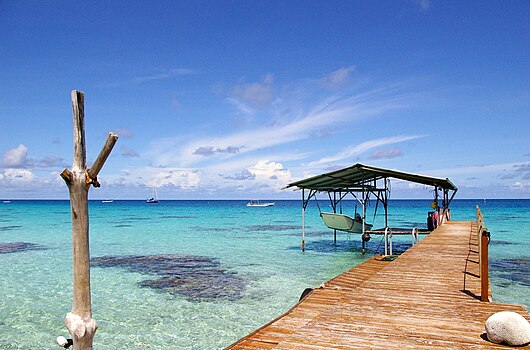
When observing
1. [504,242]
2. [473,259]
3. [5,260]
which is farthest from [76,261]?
[504,242]

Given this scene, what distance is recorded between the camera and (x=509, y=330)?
160 inches

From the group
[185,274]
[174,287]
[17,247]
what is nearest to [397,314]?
[174,287]

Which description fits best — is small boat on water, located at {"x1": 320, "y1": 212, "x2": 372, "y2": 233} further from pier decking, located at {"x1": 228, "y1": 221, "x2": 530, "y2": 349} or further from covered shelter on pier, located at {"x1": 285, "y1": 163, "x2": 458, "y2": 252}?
pier decking, located at {"x1": 228, "y1": 221, "x2": 530, "y2": 349}

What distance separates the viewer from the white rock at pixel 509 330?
4.04 m

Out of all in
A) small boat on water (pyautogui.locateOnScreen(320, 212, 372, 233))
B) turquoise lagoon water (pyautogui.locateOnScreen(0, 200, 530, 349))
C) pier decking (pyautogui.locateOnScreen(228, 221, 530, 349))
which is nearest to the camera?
pier decking (pyautogui.locateOnScreen(228, 221, 530, 349))

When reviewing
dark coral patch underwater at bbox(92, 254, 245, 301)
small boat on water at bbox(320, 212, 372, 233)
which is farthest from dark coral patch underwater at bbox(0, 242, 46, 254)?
small boat on water at bbox(320, 212, 372, 233)

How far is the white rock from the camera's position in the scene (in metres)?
4.04

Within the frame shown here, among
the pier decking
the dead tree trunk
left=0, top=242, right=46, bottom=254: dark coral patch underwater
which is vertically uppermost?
the dead tree trunk

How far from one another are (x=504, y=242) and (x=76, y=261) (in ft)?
101

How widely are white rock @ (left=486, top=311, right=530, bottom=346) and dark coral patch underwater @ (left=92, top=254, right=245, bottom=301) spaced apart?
9.07 m

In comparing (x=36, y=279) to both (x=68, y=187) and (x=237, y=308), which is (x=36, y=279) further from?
(x=68, y=187)

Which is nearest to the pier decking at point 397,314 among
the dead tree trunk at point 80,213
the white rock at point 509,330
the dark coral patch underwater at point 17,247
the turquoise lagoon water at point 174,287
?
the white rock at point 509,330

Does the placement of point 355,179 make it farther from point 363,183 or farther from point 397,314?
point 397,314

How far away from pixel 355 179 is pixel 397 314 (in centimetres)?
1684
